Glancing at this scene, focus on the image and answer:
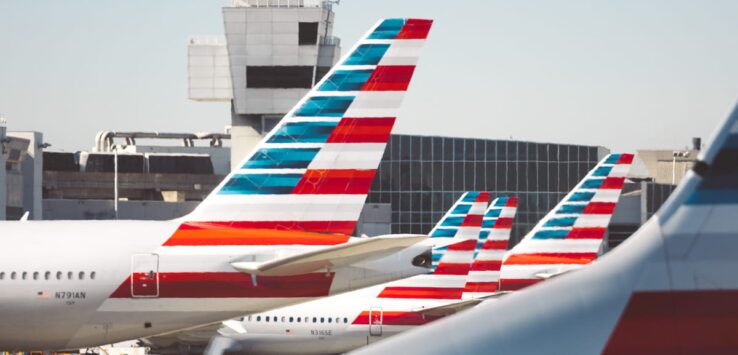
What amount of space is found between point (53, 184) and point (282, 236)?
10356cm

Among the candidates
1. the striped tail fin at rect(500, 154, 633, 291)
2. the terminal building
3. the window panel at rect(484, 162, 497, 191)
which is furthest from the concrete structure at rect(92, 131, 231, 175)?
the striped tail fin at rect(500, 154, 633, 291)

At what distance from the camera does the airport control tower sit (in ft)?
279

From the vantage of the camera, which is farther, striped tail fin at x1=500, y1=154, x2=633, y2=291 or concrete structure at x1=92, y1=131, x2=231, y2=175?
concrete structure at x1=92, y1=131, x2=231, y2=175

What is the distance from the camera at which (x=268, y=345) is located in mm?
35656

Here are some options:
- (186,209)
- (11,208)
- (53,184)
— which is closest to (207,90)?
(186,209)

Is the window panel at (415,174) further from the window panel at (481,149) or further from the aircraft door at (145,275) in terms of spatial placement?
the aircraft door at (145,275)

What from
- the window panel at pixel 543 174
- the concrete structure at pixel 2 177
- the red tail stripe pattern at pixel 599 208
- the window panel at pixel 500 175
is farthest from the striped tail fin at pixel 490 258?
the window panel at pixel 543 174

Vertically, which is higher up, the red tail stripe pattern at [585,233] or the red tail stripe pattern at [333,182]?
the red tail stripe pattern at [333,182]

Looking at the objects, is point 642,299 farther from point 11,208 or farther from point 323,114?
point 11,208

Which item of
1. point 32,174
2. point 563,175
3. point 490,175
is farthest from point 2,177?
point 563,175

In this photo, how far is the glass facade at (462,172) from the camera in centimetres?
10094

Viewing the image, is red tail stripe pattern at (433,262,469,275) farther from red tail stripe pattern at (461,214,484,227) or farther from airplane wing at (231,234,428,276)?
airplane wing at (231,234,428,276)

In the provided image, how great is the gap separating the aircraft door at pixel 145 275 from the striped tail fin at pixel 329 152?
109cm

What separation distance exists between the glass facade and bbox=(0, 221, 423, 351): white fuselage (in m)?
79.8
